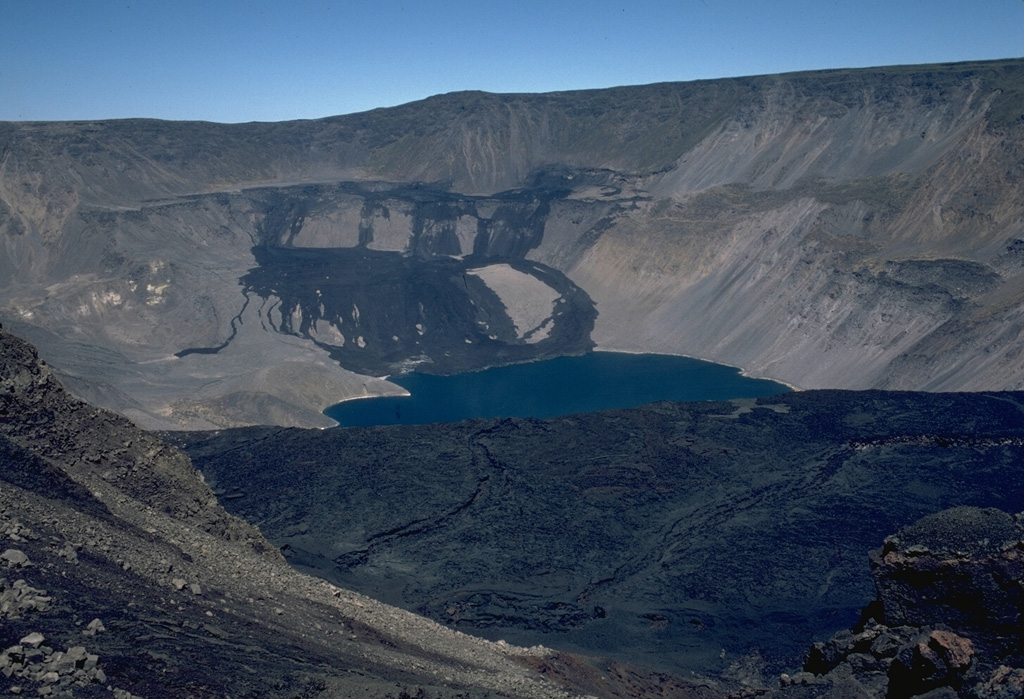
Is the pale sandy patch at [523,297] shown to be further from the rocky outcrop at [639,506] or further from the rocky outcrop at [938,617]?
the rocky outcrop at [938,617]

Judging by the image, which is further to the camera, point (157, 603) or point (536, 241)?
point (536, 241)

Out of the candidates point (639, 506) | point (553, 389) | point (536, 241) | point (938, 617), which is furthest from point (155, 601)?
point (536, 241)

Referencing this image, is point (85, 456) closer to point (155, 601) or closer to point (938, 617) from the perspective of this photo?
point (155, 601)

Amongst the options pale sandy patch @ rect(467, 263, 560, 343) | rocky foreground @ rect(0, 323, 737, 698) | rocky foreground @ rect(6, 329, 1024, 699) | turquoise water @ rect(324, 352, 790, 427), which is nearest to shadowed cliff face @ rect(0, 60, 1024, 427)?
pale sandy patch @ rect(467, 263, 560, 343)

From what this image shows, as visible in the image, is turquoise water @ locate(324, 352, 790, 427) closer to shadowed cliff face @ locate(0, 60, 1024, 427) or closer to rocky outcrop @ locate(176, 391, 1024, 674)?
shadowed cliff face @ locate(0, 60, 1024, 427)

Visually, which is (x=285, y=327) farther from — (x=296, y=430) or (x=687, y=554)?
(x=687, y=554)

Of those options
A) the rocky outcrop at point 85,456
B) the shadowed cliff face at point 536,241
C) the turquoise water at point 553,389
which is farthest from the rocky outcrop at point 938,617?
the turquoise water at point 553,389

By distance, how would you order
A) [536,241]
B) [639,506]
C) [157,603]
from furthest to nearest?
[536,241], [639,506], [157,603]
